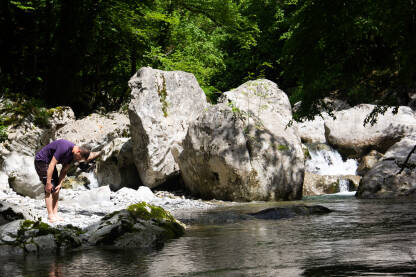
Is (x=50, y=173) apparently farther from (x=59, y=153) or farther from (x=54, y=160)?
(x=59, y=153)

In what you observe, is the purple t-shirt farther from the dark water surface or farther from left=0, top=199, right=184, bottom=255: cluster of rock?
the dark water surface

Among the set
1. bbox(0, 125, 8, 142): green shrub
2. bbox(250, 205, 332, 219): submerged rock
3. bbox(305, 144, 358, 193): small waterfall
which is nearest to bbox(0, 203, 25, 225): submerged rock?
bbox(250, 205, 332, 219): submerged rock

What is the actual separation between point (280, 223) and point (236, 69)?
83.9 ft

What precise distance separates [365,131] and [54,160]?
12.6 meters

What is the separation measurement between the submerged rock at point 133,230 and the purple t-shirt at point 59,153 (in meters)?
1.53

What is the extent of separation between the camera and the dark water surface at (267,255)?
13.2 feet

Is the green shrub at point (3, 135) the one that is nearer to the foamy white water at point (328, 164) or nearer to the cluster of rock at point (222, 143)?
the cluster of rock at point (222, 143)

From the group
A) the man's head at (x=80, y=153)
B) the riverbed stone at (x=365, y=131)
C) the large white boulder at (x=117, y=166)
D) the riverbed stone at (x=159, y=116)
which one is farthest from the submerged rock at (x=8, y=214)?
the riverbed stone at (x=365, y=131)

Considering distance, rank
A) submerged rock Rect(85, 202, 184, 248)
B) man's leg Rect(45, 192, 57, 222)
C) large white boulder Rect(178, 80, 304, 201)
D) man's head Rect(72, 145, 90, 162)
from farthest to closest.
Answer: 1. large white boulder Rect(178, 80, 304, 201)
2. man's leg Rect(45, 192, 57, 222)
3. man's head Rect(72, 145, 90, 162)
4. submerged rock Rect(85, 202, 184, 248)

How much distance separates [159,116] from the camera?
13.9m

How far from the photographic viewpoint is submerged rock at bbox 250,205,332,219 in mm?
8516

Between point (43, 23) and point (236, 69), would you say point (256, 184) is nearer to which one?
point (43, 23)

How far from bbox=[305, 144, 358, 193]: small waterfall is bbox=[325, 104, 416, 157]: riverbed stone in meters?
0.46

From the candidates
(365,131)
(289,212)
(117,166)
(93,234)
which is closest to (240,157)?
(289,212)
